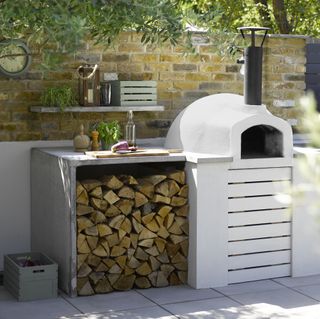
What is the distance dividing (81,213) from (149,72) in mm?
A: 1529

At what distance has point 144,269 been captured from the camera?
16.3ft

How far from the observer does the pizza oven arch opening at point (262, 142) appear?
5.16m

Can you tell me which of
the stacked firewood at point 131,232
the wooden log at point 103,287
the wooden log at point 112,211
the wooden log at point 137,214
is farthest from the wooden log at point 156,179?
the wooden log at point 103,287

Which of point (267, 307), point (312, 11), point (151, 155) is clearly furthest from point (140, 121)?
point (312, 11)

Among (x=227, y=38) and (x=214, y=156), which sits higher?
(x=227, y=38)

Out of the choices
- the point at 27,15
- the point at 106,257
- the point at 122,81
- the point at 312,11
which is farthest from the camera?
the point at 312,11

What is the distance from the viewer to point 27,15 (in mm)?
3381

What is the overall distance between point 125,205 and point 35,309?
0.93m

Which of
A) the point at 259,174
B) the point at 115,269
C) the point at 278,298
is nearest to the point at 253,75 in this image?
the point at 259,174

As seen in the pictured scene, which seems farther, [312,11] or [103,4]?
[312,11]

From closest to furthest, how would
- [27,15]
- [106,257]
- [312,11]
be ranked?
[27,15] → [106,257] → [312,11]

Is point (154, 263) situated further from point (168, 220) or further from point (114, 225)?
point (114, 225)

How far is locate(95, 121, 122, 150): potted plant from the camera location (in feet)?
17.0

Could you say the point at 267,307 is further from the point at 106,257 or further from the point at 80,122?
the point at 80,122
